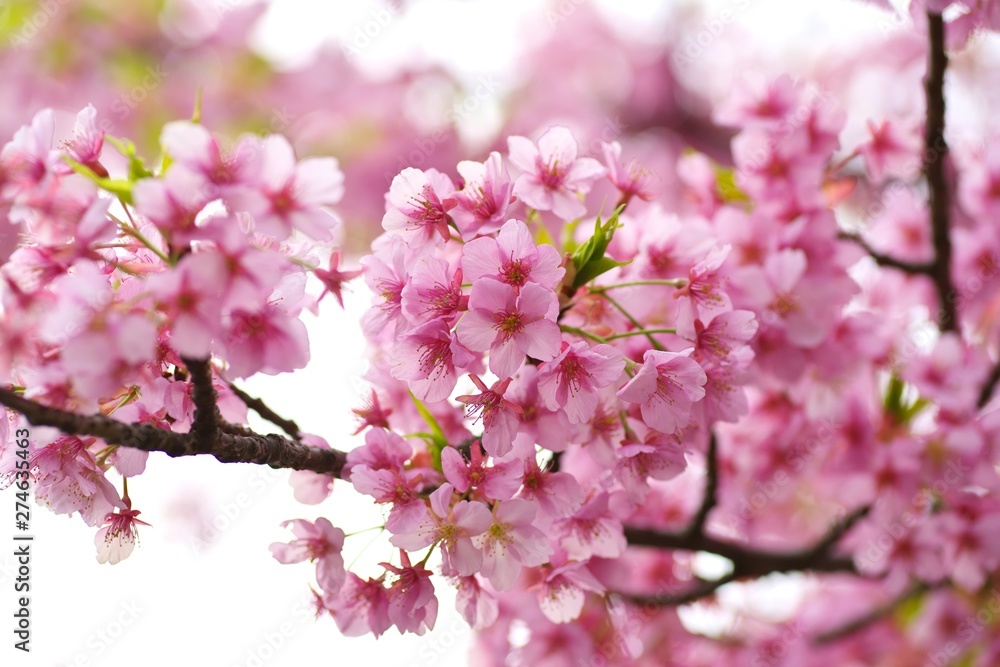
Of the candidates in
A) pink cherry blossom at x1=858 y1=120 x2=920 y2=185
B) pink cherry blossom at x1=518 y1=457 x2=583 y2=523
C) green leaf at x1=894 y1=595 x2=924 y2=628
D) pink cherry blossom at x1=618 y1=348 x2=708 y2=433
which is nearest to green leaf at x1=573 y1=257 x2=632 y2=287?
pink cherry blossom at x1=618 y1=348 x2=708 y2=433

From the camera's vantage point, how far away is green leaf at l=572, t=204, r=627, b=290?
1513mm

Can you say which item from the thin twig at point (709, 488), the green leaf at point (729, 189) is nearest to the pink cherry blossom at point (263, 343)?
the thin twig at point (709, 488)

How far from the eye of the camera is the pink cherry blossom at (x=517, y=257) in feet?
4.44

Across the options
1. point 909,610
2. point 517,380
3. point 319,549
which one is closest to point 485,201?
point 517,380

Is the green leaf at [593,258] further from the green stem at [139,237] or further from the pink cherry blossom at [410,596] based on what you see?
the green stem at [139,237]

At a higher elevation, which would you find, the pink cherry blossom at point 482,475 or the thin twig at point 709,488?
the pink cherry blossom at point 482,475

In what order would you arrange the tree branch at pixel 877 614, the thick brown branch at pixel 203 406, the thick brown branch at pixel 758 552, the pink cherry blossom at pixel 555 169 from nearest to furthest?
1. the thick brown branch at pixel 203 406
2. the pink cherry blossom at pixel 555 169
3. the thick brown branch at pixel 758 552
4. the tree branch at pixel 877 614

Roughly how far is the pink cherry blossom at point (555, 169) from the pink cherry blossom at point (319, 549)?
0.70 metres

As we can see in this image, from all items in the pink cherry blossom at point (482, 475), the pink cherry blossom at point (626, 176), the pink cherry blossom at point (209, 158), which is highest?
the pink cherry blossom at point (209, 158)

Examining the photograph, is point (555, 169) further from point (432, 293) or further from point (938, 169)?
point (938, 169)

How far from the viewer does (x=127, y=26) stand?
4215 mm

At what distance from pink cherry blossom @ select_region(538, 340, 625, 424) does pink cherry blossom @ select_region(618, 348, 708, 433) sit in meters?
0.04

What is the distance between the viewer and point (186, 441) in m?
1.24

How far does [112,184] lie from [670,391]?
36.9 inches
